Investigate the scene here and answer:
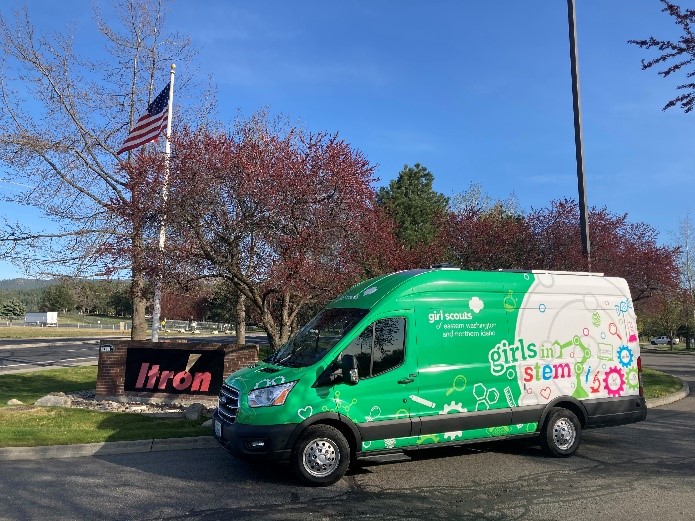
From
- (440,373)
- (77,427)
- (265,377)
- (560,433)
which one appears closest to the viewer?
(265,377)

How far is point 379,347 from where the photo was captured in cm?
691

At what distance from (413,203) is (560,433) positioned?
64.3ft

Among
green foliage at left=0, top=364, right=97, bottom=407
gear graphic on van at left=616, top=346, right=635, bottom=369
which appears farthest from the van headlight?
green foliage at left=0, top=364, right=97, bottom=407

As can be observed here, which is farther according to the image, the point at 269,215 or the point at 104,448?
the point at 269,215

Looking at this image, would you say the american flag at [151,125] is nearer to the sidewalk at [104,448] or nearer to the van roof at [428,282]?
the sidewalk at [104,448]

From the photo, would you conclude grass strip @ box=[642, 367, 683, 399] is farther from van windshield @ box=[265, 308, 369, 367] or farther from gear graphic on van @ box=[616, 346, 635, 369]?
van windshield @ box=[265, 308, 369, 367]

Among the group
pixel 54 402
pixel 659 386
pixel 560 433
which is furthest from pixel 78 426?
pixel 659 386

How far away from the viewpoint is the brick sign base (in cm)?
1223

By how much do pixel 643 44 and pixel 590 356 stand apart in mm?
4675

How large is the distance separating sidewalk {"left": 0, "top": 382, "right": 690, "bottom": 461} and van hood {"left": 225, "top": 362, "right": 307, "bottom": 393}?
6.98ft

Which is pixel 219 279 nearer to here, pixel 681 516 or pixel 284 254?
pixel 284 254

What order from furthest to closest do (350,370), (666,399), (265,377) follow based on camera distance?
(666,399) < (265,377) < (350,370)

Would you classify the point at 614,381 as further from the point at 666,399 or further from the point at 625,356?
the point at 666,399

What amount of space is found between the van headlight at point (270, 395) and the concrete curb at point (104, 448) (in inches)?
105
